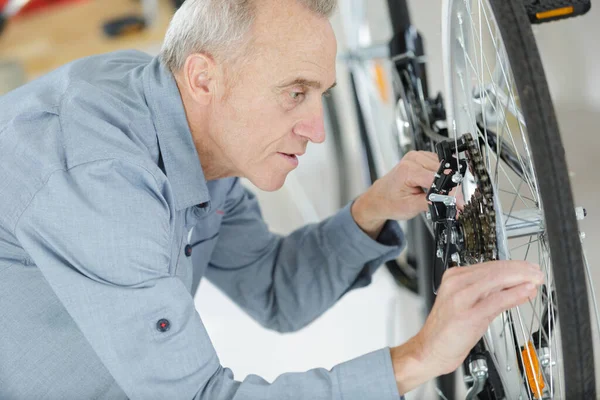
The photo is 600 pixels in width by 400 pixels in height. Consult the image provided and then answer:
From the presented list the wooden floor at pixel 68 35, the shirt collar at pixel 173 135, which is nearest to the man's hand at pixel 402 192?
the shirt collar at pixel 173 135

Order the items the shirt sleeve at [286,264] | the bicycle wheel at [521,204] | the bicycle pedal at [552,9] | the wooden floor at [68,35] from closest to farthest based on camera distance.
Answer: the bicycle wheel at [521,204] < the bicycle pedal at [552,9] < the shirt sleeve at [286,264] < the wooden floor at [68,35]

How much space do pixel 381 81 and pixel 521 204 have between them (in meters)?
0.80

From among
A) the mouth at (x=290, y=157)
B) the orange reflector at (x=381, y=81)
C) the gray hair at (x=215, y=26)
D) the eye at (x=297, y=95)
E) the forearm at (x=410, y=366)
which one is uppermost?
the gray hair at (x=215, y=26)

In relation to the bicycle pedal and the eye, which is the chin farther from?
the bicycle pedal

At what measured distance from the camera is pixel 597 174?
5.71ft

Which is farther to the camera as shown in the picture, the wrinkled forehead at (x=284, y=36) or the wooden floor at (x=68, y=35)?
the wooden floor at (x=68, y=35)

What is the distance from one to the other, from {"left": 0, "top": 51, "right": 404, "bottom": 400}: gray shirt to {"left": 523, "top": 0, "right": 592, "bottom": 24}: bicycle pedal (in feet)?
1.05

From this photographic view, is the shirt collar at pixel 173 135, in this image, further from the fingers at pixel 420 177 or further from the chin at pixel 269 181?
the fingers at pixel 420 177

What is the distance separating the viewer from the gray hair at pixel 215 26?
0.89 metres

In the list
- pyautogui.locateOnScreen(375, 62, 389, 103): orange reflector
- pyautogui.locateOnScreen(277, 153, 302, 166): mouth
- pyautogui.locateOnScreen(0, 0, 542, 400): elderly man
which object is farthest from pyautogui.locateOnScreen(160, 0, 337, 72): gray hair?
pyautogui.locateOnScreen(375, 62, 389, 103): orange reflector

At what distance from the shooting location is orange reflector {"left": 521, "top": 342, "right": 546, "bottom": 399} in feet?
2.74

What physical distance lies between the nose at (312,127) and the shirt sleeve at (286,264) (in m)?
0.20

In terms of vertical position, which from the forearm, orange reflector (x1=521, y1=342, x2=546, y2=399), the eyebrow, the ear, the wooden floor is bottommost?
orange reflector (x1=521, y1=342, x2=546, y2=399)

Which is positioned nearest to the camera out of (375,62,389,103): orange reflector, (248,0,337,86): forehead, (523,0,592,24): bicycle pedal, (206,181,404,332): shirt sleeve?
(523,0,592,24): bicycle pedal
